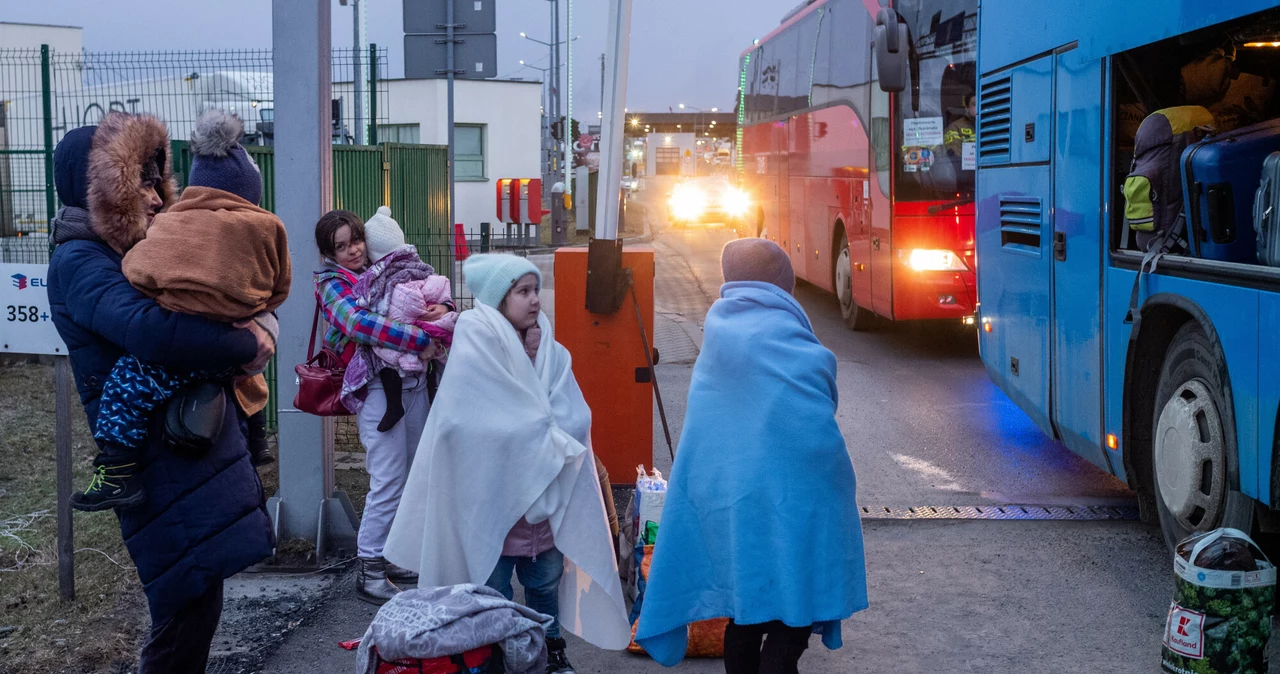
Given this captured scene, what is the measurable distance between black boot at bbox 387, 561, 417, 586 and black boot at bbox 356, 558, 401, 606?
84mm

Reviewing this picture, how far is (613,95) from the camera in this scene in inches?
270

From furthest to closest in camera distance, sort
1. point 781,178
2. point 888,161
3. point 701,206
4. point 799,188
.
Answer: point 701,206, point 781,178, point 799,188, point 888,161

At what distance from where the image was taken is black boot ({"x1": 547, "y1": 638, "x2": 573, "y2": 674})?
441 cm

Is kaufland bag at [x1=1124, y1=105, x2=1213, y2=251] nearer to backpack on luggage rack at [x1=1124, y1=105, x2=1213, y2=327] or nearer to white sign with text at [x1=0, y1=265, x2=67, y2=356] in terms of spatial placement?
backpack on luggage rack at [x1=1124, y1=105, x2=1213, y2=327]

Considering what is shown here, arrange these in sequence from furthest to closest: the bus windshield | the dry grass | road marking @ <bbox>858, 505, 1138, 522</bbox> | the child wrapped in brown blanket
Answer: the bus windshield < road marking @ <bbox>858, 505, 1138, 522</bbox> < the dry grass < the child wrapped in brown blanket

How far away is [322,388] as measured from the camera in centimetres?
547

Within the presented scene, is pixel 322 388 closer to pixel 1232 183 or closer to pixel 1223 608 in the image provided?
pixel 1223 608

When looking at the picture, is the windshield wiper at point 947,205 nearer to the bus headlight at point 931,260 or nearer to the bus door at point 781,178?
the bus headlight at point 931,260

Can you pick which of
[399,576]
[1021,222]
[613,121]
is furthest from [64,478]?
[1021,222]

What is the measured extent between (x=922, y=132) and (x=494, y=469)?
27.4ft

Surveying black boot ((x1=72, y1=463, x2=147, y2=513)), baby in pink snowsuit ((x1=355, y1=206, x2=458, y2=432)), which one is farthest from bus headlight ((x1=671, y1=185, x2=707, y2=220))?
black boot ((x1=72, y1=463, x2=147, y2=513))

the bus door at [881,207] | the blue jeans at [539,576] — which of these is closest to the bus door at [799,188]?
the bus door at [881,207]

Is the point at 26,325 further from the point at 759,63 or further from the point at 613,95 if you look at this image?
→ the point at 759,63

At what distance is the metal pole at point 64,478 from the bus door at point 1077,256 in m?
4.77
